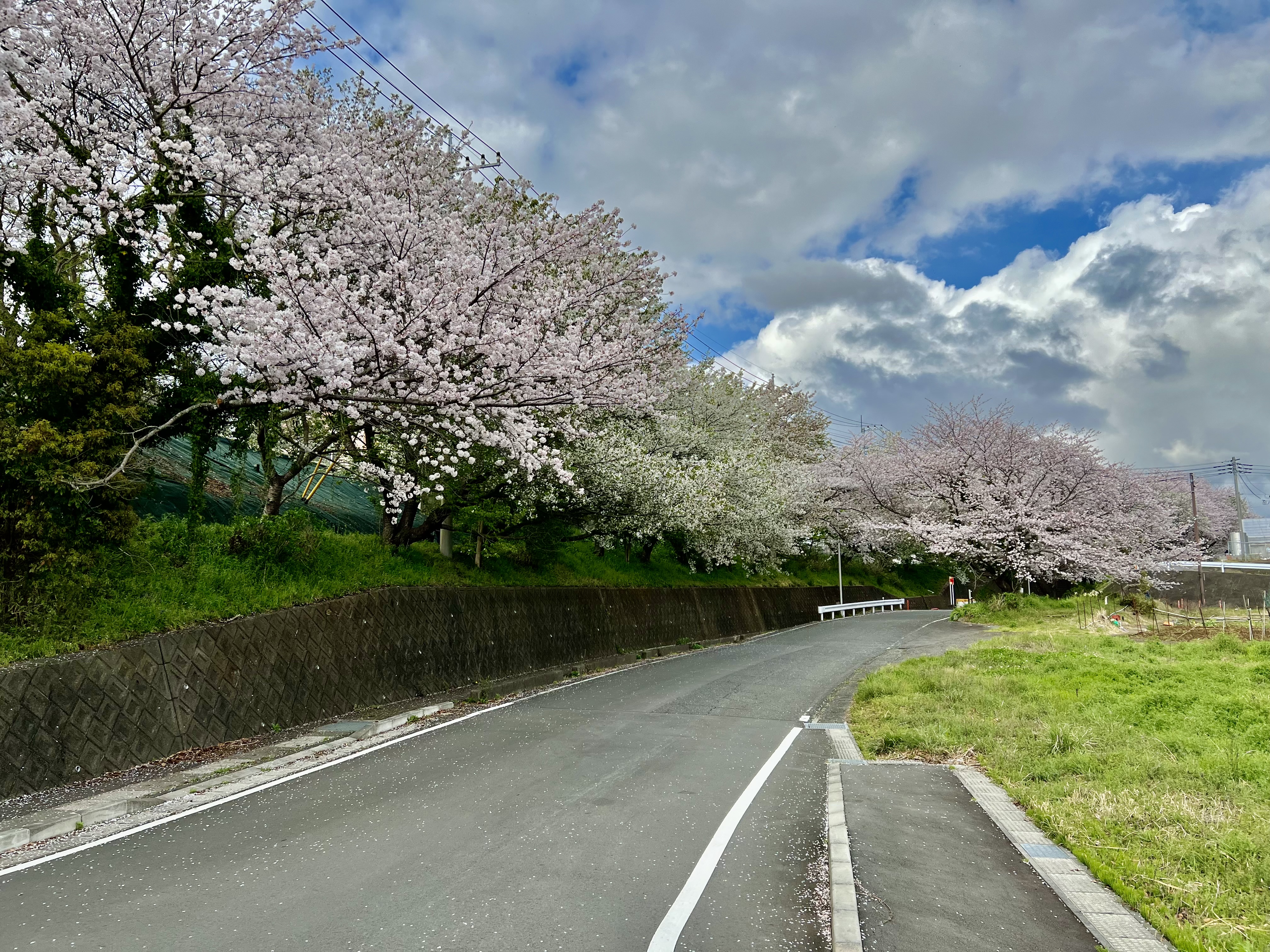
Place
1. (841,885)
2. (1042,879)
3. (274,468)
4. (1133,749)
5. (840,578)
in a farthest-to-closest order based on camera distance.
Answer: (840,578)
(274,468)
(1133,749)
(1042,879)
(841,885)

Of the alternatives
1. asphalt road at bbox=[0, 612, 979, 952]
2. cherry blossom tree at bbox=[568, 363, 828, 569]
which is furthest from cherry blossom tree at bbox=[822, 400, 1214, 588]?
asphalt road at bbox=[0, 612, 979, 952]

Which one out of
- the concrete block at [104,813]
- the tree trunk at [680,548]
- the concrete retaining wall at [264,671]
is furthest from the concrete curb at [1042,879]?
the tree trunk at [680,548]

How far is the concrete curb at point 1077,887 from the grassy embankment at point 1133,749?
88 millimetres

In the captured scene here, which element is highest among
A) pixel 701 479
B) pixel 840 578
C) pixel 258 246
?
pixel 258 246

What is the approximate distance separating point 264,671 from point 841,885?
28.2 feet

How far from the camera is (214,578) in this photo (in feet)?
37.8

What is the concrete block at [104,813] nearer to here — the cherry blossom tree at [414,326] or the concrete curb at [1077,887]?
the cherry blossom tree at [414,326]

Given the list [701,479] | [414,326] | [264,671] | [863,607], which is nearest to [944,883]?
[264,671]

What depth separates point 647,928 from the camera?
15.1 feet

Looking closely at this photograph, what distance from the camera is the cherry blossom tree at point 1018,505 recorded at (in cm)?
3167

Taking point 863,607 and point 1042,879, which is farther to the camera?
point 863,607

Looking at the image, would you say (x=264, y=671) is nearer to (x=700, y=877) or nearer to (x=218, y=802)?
(x=218, y=802)

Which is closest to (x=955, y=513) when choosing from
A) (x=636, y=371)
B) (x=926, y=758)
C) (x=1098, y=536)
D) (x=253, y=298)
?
(x=1098, y=536)

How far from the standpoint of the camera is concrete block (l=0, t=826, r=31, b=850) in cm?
628
